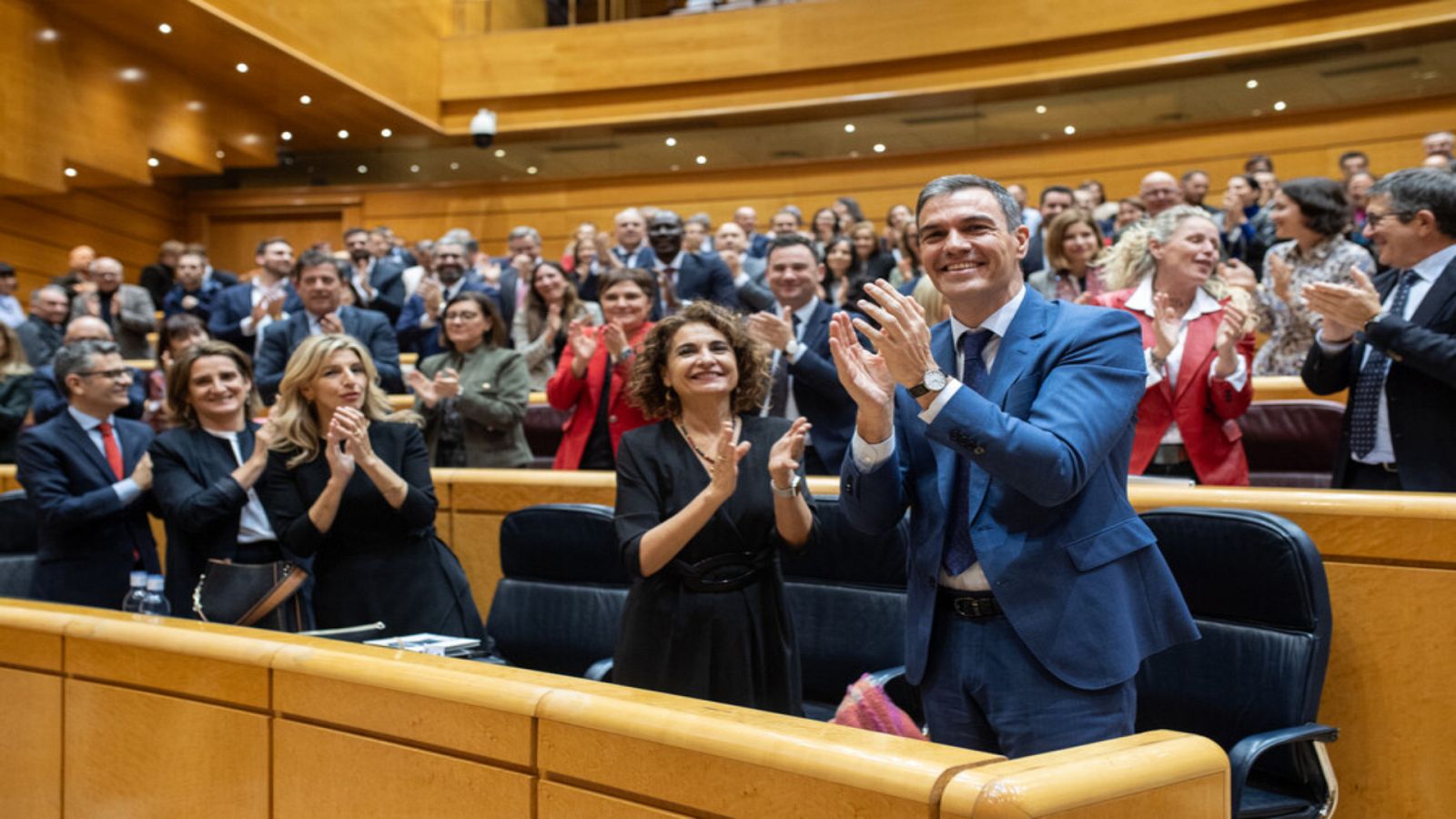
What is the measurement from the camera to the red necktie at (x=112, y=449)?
3361 millimetres

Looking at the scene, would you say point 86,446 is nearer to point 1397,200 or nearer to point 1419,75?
point 1397,200

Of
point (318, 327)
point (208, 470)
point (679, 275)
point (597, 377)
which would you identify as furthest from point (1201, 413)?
point (318, 327)

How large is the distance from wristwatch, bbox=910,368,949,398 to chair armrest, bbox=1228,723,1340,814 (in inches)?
26.6

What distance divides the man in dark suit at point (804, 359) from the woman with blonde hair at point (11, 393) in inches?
124

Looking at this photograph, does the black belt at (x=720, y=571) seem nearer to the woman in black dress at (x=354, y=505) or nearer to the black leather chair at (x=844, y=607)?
the black leather chair at (x=844, y=607)

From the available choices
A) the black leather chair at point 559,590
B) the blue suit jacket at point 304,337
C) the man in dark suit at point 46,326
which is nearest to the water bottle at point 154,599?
the black leather chair at point 559,590

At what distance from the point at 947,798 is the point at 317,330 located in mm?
4006

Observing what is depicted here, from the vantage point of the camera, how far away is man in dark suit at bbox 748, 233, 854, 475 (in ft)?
10.7

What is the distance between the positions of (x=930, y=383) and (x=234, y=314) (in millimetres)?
5267

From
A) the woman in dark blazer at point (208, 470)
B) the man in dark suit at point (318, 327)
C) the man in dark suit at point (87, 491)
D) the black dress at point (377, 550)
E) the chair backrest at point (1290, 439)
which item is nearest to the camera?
the black dress at point (377, 550)

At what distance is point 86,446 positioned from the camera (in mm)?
3270

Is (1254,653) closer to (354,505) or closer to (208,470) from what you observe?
(354,505)

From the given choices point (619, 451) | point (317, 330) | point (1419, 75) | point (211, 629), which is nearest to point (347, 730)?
point (211, 629)

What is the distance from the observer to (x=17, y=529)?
3.74 metres
